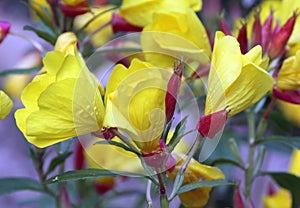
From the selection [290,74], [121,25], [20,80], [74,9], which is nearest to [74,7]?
[74,9]

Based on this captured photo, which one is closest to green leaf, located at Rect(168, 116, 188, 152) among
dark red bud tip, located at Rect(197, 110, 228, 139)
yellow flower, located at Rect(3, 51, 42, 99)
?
dark red bud tip, located at Rect(197, 110, 228, 139)

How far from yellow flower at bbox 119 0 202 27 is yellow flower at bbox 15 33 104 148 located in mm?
325

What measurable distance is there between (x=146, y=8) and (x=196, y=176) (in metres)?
0.37

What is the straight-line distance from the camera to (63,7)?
1245mm

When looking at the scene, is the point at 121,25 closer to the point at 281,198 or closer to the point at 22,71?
the point at 22,71

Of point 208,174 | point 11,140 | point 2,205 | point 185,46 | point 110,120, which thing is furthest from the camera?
point 11,140

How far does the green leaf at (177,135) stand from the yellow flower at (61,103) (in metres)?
0.10

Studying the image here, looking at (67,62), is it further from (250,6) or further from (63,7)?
(250,6)

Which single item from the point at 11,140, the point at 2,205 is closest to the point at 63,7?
the point at 2,205

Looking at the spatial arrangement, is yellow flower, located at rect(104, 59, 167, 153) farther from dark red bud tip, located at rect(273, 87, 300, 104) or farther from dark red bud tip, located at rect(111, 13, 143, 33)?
dark red bud tip, located at rect(111, 13, 143, 33)

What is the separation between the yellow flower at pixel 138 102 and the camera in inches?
35.0

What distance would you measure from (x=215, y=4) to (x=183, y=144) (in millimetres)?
963

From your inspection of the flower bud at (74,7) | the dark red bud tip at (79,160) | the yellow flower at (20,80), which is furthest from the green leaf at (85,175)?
the yellow flower at (20,80)

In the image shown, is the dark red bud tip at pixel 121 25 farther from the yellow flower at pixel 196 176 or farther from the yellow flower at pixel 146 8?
the yellow flower at pixel 196 176
